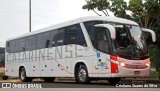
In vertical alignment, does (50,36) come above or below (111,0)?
below

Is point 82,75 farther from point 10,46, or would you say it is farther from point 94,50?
point 10,46

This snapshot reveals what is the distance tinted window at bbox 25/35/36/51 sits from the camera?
2553cm

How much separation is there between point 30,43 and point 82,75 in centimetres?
734

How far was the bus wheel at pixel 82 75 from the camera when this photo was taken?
765 inches

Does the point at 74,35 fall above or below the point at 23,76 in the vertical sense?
above

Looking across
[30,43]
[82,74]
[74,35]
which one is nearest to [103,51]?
[82,74]

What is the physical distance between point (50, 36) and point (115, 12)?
34.7 ft

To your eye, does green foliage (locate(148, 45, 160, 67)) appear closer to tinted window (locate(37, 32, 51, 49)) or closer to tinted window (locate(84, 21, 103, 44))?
tinted window (locate(37, 32, 51, 49))

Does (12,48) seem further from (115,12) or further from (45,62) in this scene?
(115,12)

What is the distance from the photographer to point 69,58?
68.9 ft

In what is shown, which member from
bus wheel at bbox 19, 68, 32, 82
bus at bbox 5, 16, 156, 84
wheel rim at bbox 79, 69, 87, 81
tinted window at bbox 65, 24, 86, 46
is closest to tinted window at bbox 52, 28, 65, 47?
bus at bbox 5, 16, 156, 84

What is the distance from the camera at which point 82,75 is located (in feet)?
64.8

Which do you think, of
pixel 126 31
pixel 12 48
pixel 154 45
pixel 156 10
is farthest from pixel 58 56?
pixel 154 45

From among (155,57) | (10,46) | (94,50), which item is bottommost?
(155,57)
